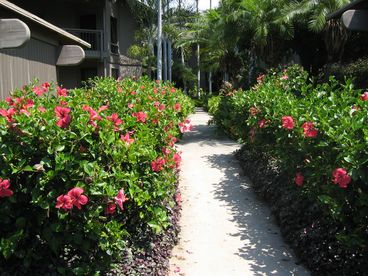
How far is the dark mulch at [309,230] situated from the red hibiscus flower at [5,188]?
104 inches

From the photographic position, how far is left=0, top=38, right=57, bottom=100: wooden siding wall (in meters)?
5.63

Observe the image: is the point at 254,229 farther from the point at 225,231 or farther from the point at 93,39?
the point at 93,39

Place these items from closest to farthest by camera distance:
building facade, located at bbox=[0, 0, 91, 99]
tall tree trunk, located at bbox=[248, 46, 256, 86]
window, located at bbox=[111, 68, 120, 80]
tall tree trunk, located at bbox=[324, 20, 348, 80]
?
building facade, located at bbox=[0, 0, 91, 99]
tall tree trunk, located at bbox=[324, 20, 348, 80]
tall tree trunk, located at bbox=[248, 46, 256, 86]
window, located at bbox=[111, 68, 120, 80]

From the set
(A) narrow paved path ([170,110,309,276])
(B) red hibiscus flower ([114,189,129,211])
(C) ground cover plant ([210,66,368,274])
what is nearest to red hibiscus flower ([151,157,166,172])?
(B) red hibiscus flower ([114,189,129,211])

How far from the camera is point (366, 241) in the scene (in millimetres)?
3447

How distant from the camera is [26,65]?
20.6 ft

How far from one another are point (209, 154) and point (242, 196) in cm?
Answer: 332

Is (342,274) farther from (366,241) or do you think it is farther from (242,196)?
(242,196)

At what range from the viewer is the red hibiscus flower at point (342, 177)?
3210mm

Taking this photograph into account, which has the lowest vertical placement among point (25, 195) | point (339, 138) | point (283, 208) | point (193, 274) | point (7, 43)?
point (193, 274)

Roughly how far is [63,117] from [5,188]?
0.64 meters

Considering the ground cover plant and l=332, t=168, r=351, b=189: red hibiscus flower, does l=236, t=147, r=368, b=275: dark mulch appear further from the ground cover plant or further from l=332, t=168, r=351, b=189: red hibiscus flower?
l=332, t=168, r=351, b=189: red hibiscus flower

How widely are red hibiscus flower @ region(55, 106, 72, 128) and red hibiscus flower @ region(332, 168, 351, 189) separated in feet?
6.58

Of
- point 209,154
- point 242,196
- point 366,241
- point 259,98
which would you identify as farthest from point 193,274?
point 209,154
